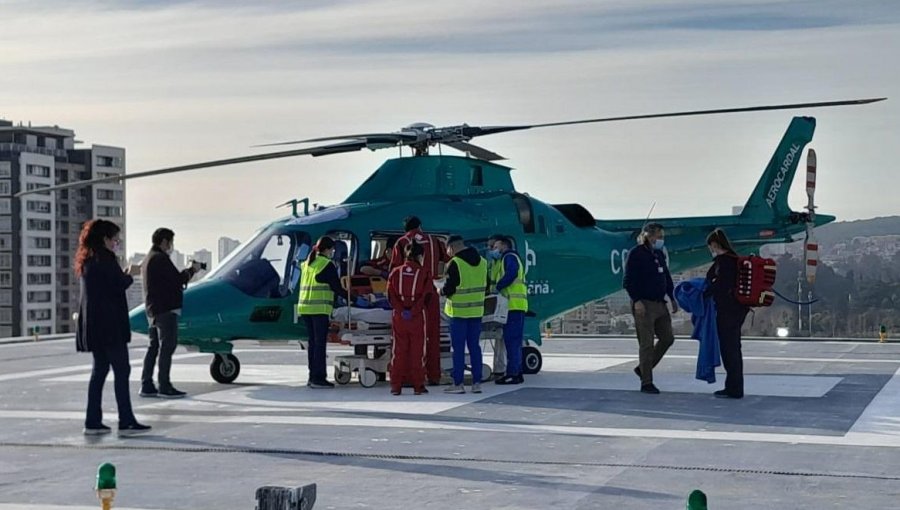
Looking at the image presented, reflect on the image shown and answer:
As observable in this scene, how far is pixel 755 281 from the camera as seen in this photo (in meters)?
13.8

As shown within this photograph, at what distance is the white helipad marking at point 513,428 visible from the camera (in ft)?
34.9

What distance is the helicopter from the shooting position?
15.6 metres

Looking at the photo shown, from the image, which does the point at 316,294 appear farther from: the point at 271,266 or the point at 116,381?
the point at 116,381

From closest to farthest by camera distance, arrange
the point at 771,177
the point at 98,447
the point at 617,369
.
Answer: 1. the point at 98,447
2. the point at 617,369
3. the point at 771,177

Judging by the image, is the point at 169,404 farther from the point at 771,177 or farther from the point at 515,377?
the point at 771,177

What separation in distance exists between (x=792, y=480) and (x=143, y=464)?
461cm

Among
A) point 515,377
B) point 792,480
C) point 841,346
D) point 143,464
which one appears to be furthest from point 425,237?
point 841,346

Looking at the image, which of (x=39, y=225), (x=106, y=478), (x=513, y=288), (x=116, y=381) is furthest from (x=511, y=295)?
(x=39, y=225)

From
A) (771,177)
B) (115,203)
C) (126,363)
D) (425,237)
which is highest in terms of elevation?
(115,203)

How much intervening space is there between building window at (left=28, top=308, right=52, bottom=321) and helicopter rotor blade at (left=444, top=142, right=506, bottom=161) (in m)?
150

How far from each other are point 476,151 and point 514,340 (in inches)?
130

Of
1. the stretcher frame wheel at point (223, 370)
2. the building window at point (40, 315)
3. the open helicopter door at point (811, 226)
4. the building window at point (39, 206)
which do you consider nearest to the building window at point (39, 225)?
the building window at point (39, 206)

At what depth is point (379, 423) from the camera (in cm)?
1177

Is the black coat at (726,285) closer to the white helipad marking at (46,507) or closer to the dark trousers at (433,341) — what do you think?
the dark trousers at (433,341)
